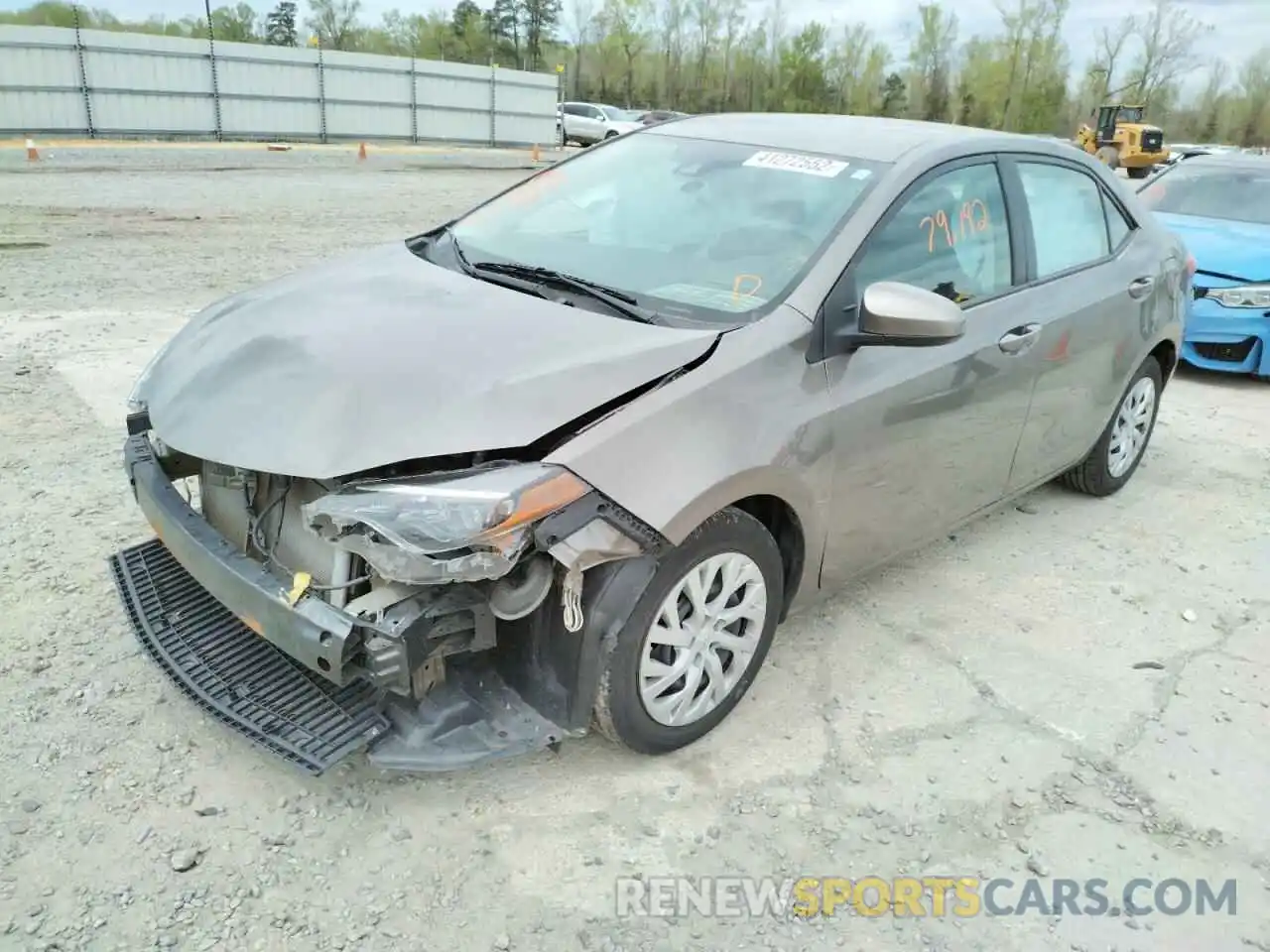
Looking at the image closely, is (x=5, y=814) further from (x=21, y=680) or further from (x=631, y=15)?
(x=631, y=15)

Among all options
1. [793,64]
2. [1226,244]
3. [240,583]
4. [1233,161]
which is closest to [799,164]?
[240,583]

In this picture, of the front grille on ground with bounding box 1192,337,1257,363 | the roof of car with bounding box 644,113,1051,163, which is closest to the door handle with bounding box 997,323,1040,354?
the roof of car with bounding box 644,113,1051,163

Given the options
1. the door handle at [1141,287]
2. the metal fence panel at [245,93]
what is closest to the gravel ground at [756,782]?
the door handle at [1141,287]

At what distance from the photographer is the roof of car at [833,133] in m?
3.52

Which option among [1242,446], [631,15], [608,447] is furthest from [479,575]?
[631,15]

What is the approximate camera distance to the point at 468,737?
8.40 feet

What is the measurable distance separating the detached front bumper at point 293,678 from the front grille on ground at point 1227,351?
265 inches

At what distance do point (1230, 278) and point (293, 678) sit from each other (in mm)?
7111

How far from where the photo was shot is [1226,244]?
296 inches

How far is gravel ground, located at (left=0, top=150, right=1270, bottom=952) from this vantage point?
7.82 ft

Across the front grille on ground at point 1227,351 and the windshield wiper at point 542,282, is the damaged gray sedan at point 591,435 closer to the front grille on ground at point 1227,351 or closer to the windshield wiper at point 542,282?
the windshield wiper at point 542,282

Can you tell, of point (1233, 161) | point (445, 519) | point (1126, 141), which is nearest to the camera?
point (445, 519)

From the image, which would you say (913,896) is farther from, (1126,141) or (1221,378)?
(1126,141)

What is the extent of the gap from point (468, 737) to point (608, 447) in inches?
32.6
